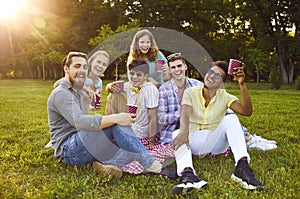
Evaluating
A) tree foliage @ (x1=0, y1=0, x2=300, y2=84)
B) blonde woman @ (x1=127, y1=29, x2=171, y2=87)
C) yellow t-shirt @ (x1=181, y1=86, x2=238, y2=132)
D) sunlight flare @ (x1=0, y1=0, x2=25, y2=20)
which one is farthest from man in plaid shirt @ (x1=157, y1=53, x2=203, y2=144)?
sunlight flare @ (x1=0, y1=0, x2=25, y2=20)

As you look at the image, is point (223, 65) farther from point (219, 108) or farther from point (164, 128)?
point (164, 128)

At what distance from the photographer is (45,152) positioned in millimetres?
4133

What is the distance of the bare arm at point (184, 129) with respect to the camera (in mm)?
3391

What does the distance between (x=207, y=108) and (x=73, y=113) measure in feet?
4.19

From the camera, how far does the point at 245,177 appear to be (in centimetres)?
303

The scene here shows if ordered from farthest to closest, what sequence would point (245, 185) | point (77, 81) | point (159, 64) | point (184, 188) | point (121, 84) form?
point (159, 64)
point (121, 84)
point (77, 81)
point (245, 185)
point (184, 188)

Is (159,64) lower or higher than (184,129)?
higher

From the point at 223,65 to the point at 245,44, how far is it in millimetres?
27495

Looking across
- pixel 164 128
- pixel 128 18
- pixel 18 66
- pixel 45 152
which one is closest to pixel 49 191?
pixel 45 152

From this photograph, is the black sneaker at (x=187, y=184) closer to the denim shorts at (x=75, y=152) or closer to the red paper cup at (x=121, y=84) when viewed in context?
the denim shorts at (x=75, y=152)

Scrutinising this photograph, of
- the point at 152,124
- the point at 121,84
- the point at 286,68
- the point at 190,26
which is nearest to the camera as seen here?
the point at 121,84

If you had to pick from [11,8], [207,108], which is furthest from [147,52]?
[11,8]

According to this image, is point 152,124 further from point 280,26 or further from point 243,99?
point 280,26

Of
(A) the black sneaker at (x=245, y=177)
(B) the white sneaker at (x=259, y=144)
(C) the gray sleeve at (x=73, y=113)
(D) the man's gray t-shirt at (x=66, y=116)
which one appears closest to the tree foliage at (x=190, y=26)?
(B) the white sneaker at (x=259, y=144)
